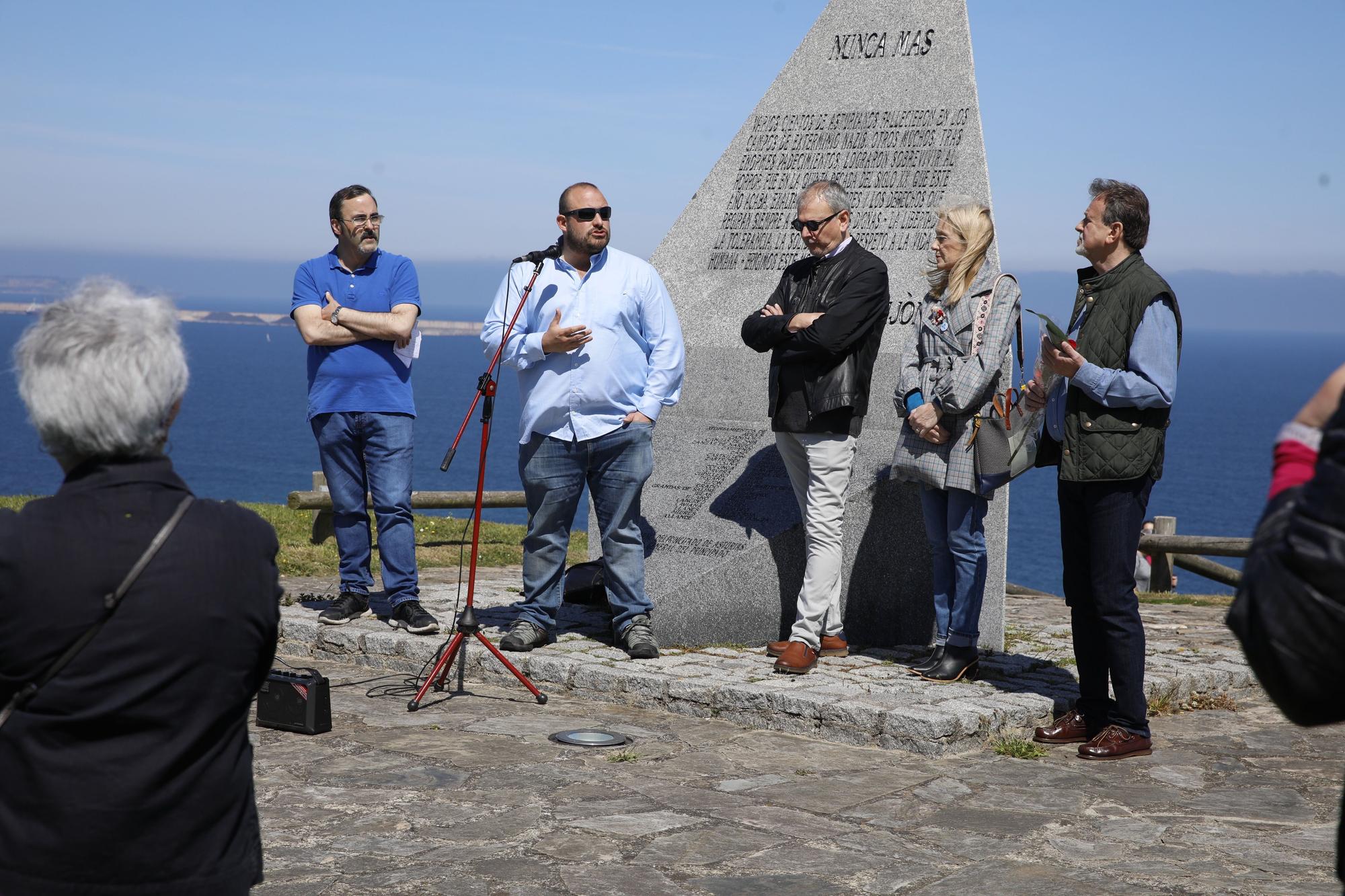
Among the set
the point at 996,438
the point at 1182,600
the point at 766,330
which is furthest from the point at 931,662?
the point at 1182,600

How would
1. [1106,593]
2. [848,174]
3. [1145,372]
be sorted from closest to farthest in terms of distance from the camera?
[1145,372], [1106,593], [848,174]

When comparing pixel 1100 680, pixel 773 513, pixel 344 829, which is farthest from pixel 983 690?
pixel 344 829

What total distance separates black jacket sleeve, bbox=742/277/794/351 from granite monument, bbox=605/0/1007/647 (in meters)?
1.11

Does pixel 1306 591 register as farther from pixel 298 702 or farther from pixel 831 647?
pixel 831 647

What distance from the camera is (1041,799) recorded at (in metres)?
4.70

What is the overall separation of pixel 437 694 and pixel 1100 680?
2.83m

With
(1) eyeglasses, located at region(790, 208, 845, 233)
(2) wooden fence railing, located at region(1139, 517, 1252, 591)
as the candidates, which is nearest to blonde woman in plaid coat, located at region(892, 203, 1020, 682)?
(1) eyeglasses, located at region(790, 208, 845, 233)

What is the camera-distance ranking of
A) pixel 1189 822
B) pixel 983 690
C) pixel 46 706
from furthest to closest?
pixel 983 690, pixel 1189 822, pixel 46 706

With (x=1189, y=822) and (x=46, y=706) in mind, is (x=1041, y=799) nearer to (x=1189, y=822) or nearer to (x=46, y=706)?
(x=1189, y=822)

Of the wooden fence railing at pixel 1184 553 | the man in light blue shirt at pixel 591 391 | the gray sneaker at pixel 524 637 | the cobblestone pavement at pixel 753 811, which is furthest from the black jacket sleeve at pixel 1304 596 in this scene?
the wooden fence railing at pixel 1184 553

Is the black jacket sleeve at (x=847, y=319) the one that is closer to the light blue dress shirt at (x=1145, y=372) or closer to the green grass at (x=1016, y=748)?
the light blue dress shirt at (x=1145, y=372)

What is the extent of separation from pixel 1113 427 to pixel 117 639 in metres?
3.94

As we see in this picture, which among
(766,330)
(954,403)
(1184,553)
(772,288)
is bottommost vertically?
(1184,553)

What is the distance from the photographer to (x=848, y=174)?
7406 mm
